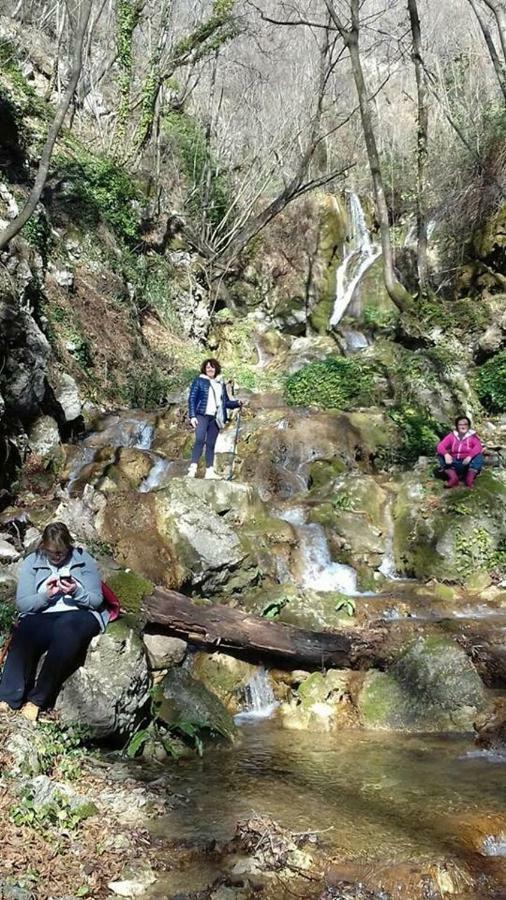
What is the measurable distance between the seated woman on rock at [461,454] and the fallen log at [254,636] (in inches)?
161

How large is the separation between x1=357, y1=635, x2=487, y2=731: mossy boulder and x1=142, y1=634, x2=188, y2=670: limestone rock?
169 cm

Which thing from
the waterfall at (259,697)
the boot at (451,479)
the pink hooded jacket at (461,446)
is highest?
the pink hooded jacket at (461,446)

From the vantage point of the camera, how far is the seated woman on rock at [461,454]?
10.2 m

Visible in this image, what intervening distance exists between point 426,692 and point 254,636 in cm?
164

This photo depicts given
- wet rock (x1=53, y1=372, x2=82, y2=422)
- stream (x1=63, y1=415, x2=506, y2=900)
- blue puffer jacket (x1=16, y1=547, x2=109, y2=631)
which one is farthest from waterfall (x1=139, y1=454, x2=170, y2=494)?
A: blue puffer jacket (x1=16, y1=547, x2=109, y2=631)

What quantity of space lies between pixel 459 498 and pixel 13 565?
235 inches

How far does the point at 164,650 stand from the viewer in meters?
6.24

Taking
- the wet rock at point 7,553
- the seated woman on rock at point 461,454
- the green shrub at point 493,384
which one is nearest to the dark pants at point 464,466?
the seated woman on rock at point 461,454

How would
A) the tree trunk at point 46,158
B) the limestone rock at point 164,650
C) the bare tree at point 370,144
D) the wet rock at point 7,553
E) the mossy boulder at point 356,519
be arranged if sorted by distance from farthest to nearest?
the bare tree at point 370,144 → the tree trunk at point 46,158 → the mossy boulder at point 356,519 → the wet rock at point 7,553 → the limestone rock at point 164,650

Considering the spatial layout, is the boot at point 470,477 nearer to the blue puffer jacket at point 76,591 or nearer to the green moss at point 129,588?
the green moss at point 129,588

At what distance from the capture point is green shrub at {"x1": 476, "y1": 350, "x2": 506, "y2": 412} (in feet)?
46.6

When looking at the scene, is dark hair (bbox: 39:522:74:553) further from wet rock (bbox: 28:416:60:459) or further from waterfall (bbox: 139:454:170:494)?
wet rock (bbox: 28:416:60:459)

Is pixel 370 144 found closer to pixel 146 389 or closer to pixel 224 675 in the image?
pixel 146 389

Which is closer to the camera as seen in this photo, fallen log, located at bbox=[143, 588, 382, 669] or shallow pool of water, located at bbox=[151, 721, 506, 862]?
shallow pool of water, located at bbox=[151, 721, 506, 862]
